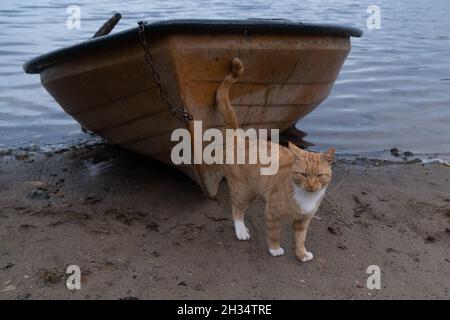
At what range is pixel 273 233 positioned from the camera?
12.1ft

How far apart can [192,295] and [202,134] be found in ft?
4.64

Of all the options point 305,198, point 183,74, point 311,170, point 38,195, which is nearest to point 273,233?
point 305,198

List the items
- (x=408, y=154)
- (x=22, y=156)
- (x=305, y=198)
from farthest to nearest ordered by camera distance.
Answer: (x=408, y=154) < (x=22, y=156) < (x=305, y=198)

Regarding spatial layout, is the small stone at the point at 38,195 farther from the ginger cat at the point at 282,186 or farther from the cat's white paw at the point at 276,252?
the cat's white paw at the point at 276,252

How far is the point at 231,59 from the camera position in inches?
158

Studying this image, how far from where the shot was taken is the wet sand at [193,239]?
3.37 metres

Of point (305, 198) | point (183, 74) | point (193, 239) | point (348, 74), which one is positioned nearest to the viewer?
point (305, 198)

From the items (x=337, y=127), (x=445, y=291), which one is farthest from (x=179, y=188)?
(x=337, y=127)

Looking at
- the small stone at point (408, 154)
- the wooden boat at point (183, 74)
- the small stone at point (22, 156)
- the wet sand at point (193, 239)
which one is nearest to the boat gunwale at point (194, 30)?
the wooden boat at point (183, 74)

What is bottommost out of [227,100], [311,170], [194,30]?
[311,170]

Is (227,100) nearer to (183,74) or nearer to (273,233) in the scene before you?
(183,74)

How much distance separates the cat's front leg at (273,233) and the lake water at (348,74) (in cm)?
301

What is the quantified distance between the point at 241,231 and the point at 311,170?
96 cm

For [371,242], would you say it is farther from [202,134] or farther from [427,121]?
[427,121]
